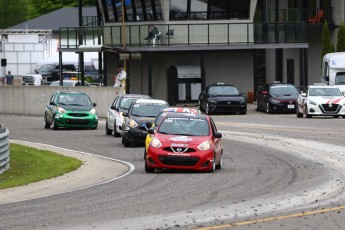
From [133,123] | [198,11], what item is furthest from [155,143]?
[198,11]

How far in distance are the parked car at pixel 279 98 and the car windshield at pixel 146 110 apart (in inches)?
763

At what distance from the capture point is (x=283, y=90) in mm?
54938

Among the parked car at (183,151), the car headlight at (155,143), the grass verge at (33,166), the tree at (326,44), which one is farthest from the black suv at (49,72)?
the car headlight at (155,143)

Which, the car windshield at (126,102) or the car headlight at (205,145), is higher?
the car windshield at (126,102)

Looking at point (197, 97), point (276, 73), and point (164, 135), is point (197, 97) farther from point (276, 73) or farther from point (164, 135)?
point (164, 135)

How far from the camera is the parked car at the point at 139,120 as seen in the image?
1312 inches

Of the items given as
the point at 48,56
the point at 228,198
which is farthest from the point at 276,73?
the point at 228,198

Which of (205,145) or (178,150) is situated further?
(205,145)

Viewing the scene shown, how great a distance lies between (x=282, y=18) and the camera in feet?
222

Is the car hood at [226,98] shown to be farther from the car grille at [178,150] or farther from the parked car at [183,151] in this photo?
the car grille at [178,150]

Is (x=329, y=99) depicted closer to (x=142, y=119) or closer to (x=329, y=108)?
(x=329, y=108)

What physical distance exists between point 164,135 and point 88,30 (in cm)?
A: 3905

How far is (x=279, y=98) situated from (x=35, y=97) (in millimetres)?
12449

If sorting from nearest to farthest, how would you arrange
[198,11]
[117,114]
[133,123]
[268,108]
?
[133,123] < [117,114] < [268,108] < [198,11]
